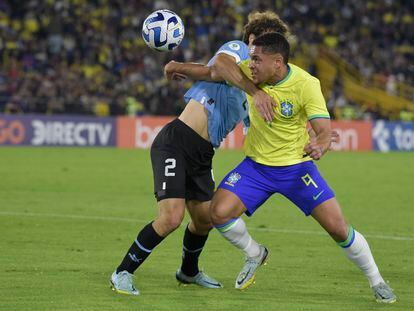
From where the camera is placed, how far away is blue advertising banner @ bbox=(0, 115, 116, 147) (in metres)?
29.8

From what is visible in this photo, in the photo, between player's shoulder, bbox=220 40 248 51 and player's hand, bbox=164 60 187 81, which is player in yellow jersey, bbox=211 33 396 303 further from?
player's hand, bbox=164 60 187 81

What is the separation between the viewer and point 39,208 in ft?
50.0

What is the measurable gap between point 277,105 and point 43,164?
16491 millimetres

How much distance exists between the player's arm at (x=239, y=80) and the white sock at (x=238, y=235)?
105 centimetres

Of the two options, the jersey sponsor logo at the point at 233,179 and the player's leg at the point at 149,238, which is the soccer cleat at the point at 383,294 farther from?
the player's leg at the point at 149,238

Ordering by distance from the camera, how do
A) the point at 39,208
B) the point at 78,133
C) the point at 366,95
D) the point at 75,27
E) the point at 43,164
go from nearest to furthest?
1. the point at 39,208
2. the point at 43,164
3. the point at 78,133
4. the point at 75,27
5. the point at 366,95

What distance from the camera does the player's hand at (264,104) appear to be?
7.74m

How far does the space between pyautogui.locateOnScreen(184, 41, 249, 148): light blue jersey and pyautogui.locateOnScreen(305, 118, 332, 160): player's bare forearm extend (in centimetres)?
86

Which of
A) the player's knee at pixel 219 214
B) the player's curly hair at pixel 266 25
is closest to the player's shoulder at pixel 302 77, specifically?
the player's curly hair at pixel 266 25

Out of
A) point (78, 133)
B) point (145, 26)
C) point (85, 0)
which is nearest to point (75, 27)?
point (85, 0)

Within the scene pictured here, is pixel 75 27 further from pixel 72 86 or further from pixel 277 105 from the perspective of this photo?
pixel 277 105

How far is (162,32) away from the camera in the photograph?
848 cm

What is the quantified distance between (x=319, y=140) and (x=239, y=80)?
33.9 inches

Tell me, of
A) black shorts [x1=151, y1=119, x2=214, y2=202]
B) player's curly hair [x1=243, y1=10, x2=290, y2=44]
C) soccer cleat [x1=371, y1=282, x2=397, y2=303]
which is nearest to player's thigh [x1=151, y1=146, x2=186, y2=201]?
black shorts [x1=151, y1=119, x2=214, y2=202]
